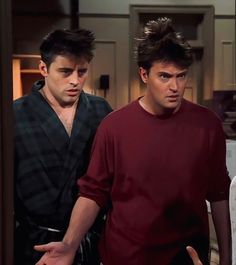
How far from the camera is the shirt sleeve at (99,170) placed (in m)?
0.86

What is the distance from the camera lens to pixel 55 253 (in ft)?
2.79

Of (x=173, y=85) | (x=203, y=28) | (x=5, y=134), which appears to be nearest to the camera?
(x=5, y=134)

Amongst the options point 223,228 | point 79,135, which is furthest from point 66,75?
point 223,228

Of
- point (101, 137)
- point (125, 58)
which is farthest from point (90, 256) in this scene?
point (125, 58)

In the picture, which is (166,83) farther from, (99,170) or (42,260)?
(42,260)

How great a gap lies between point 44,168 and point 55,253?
0.16 metres

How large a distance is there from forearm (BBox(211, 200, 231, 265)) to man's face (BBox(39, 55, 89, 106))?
0.33 meters

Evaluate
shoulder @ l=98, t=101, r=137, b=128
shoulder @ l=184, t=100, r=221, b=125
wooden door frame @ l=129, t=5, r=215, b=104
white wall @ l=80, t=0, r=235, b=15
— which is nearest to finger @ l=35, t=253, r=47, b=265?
shoulder @ l=98, t=101, r=137, b=128

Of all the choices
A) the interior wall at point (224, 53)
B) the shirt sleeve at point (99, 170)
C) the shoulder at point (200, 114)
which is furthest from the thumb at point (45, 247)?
the interior wall at point (224, 53)

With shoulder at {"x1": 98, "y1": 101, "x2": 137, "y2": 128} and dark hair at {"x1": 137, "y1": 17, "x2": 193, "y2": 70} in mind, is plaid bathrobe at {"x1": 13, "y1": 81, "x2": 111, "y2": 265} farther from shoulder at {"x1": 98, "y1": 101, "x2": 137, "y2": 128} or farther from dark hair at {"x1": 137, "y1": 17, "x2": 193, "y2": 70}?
dark hair at {"x1": 137, "y1": 17, "x2": 193, "y2": 70}

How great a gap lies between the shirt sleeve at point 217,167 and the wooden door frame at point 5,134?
37 cm

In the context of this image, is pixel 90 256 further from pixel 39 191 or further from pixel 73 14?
pixel 73 14

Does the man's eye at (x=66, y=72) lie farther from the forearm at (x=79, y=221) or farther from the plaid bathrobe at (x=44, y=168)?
the forearm at (x=79, y=221)

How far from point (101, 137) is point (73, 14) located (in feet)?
9.69
